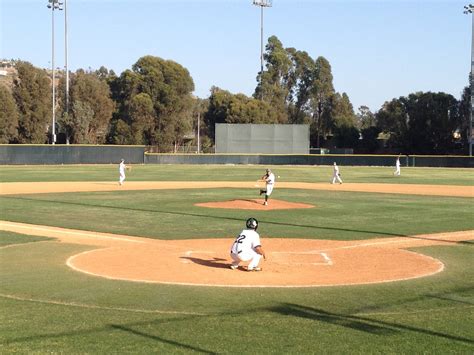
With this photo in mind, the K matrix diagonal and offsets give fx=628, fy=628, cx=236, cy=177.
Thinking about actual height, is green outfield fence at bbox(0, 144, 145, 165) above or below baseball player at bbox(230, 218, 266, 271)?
above

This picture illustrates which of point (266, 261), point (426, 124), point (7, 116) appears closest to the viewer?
point (266, 261)

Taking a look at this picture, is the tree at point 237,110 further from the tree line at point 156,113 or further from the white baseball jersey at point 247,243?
the white baseball jersey at point 247,243

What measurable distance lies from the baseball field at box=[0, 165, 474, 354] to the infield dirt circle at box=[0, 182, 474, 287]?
0.12ft

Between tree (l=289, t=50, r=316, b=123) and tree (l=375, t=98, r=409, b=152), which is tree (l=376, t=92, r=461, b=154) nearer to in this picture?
tree (l=375, t=98, r=409, b=152)

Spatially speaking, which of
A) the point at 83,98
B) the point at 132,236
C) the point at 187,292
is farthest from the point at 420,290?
the point at 83,98

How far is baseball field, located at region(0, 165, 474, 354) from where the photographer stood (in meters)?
7.36

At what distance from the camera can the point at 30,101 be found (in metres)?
83.9

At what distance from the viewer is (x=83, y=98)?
8925 cm

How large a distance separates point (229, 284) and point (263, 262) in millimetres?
2237

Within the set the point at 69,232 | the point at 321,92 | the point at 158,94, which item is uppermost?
the point at 321,92

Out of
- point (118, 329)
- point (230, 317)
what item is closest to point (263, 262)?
point (230, 317)

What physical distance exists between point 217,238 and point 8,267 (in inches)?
239

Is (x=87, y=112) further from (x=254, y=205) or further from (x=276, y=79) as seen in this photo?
(x=254, y=205)

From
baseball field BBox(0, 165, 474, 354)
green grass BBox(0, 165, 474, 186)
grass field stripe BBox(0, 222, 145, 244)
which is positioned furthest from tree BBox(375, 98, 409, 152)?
grass field stripe BBox(0, 222, 145, 244)
